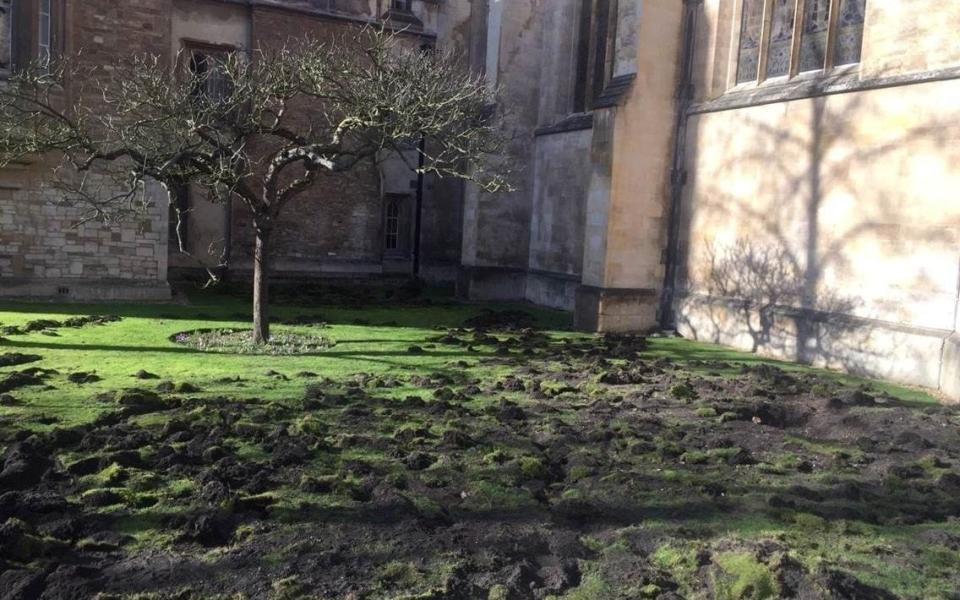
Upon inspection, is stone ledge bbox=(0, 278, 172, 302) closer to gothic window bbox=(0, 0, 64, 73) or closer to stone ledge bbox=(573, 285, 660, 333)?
gothic window bbox=(0, 0, 64, 73)

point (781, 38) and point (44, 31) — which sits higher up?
point (44, 31)

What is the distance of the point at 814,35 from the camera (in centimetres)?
1212

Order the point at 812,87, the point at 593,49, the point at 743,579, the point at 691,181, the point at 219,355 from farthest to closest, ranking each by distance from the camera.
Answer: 1. the point at 593,49
2. the point at 691,181
3. the point at 812,87
4. the point at 219,355
5. the point at 743,579

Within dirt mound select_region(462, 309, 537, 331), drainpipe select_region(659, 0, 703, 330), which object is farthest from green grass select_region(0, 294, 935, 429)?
drainpipe select_region(659, 0, 703, 330)

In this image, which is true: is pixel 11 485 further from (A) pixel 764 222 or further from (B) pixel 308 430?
(A) pixel 764 222

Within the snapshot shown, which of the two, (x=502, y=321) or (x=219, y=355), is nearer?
(x=219, y=355)

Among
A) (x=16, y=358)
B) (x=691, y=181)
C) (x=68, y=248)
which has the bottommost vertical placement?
(x=16, y=358)

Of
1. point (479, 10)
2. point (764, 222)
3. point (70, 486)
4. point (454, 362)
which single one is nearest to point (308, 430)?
point (70, 486)

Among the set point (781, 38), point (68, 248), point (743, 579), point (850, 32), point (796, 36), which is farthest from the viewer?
point (68, 248)

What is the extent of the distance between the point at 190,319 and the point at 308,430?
8.39m

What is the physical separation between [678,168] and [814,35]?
319 cm

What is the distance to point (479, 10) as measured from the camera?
23.0 metres

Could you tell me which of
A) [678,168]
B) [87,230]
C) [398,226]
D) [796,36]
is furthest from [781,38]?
[87,230]

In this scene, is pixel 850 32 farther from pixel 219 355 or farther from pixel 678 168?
pixel 219 355
